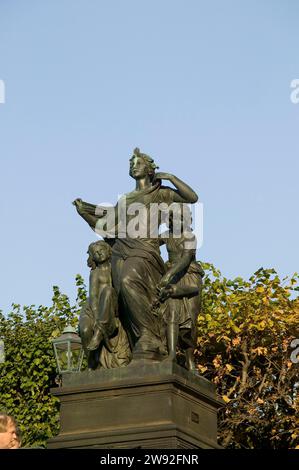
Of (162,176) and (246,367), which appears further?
(246,367)

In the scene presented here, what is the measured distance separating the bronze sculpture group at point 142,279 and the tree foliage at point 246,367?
1067cm

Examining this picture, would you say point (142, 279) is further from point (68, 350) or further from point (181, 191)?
point (68, 350)

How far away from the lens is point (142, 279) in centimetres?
1886

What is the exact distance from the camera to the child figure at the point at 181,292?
18.8 m

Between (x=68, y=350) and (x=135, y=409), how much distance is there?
303 centimetres

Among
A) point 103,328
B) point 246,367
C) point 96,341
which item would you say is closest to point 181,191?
point 103,328

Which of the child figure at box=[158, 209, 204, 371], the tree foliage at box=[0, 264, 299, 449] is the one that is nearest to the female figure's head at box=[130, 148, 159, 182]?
the child figure at box=[158, 209, 204, 371]

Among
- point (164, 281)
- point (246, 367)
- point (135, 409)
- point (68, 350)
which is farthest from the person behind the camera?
point (246, 367)

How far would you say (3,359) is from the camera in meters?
32.1

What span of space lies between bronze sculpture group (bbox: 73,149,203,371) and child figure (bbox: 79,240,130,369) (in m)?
0.01

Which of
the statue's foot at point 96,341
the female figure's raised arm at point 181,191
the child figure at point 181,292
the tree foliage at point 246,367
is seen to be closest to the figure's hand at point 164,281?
the child figure at point 181,292
